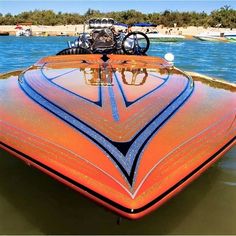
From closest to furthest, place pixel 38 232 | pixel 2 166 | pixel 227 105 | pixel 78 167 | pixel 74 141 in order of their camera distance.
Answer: pixel 78 167 → pixel 74 141 → pixel 38 232 → pixel 227 105 → pixel 2 166

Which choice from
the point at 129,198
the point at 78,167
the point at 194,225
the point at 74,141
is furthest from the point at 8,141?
the point at 194,225

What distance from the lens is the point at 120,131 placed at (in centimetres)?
267

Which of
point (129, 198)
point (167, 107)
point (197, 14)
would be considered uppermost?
point (167, 107)

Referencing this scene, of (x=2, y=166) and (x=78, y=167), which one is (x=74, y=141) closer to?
(x=78, y=167)

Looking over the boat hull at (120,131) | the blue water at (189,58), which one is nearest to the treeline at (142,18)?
the blue water at (189,58)

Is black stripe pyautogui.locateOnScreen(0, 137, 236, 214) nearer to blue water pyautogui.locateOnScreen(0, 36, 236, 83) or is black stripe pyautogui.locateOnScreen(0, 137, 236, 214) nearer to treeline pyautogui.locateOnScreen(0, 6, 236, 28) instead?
blue water pyautogui.locateOnScreen(0, 36, 236, 83)

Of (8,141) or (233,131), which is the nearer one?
(8,141)

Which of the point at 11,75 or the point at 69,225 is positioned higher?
the point at 11,75

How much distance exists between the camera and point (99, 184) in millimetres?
2244

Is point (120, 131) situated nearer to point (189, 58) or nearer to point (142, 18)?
point (189, 58)

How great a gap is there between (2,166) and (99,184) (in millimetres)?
1912

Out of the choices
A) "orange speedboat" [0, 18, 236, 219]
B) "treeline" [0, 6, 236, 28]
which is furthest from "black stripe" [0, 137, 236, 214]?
"treeline" [0, 6, 236, 28]

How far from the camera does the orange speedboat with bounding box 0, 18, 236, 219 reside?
2279mm

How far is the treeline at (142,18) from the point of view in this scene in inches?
2288
